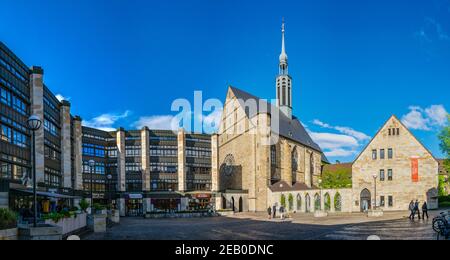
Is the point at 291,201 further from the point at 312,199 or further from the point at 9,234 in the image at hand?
the point at 9,234

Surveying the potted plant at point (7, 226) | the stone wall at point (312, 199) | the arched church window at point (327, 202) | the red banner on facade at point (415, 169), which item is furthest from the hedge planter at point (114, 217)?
the red banner on facade at point (415, 169)

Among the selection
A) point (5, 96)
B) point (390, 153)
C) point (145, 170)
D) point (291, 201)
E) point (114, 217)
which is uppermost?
point (5, 96)

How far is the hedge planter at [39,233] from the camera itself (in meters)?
12.9

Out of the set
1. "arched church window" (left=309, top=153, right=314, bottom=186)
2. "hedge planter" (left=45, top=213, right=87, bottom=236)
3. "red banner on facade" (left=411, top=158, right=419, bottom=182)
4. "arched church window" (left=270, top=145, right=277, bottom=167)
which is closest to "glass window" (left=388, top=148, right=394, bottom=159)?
"red banner on facade" (left=411, top=158, right=419, bottom=182)

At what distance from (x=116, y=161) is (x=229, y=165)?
77.7 feet

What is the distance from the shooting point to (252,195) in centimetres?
7581

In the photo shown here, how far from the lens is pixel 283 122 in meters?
88.1

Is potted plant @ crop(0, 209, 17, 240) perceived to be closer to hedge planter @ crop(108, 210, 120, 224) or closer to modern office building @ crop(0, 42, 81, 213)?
modern office building @ crop(0, 42, 81, 213)

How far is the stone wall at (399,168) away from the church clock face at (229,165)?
32.0 meters

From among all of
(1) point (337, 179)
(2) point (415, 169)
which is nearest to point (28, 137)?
(2) point (415, 169)

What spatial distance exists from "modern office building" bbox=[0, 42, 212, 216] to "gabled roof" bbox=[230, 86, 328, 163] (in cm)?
1190

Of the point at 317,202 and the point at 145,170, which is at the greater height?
the point at 145,170

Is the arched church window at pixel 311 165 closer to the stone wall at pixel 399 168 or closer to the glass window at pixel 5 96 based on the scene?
the stone wall at pixel 399 168
